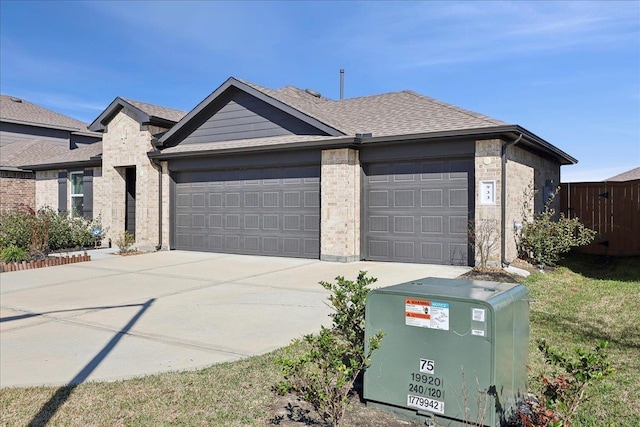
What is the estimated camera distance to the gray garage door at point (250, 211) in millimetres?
13516

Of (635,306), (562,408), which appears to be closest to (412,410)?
(562,408)

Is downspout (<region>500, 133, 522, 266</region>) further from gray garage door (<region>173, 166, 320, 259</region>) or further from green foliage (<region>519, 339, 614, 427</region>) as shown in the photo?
green foliage (<region>519, 339, 614, 427</region>)

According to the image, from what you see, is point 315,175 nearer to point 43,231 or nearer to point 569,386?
point 43,231

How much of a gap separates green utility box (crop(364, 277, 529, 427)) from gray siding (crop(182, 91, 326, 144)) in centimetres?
1002

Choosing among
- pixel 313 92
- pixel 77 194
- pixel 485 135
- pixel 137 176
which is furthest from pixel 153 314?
pixel 77 194

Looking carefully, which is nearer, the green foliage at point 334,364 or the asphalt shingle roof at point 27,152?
the green foliage at point 334,364

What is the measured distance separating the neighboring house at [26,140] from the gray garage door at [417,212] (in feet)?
55.9

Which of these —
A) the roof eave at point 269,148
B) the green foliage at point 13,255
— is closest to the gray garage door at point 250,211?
the roof eave at point 269,148

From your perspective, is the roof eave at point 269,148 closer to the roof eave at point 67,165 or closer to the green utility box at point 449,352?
the roof eave at point 67,165

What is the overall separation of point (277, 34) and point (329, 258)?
779cm

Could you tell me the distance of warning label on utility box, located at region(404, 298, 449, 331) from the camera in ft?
10.6

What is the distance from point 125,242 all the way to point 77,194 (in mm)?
5708

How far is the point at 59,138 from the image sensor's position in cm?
2933

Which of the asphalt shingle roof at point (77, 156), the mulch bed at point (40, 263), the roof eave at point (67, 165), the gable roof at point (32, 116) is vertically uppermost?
the gable roof at point (32, 116)
